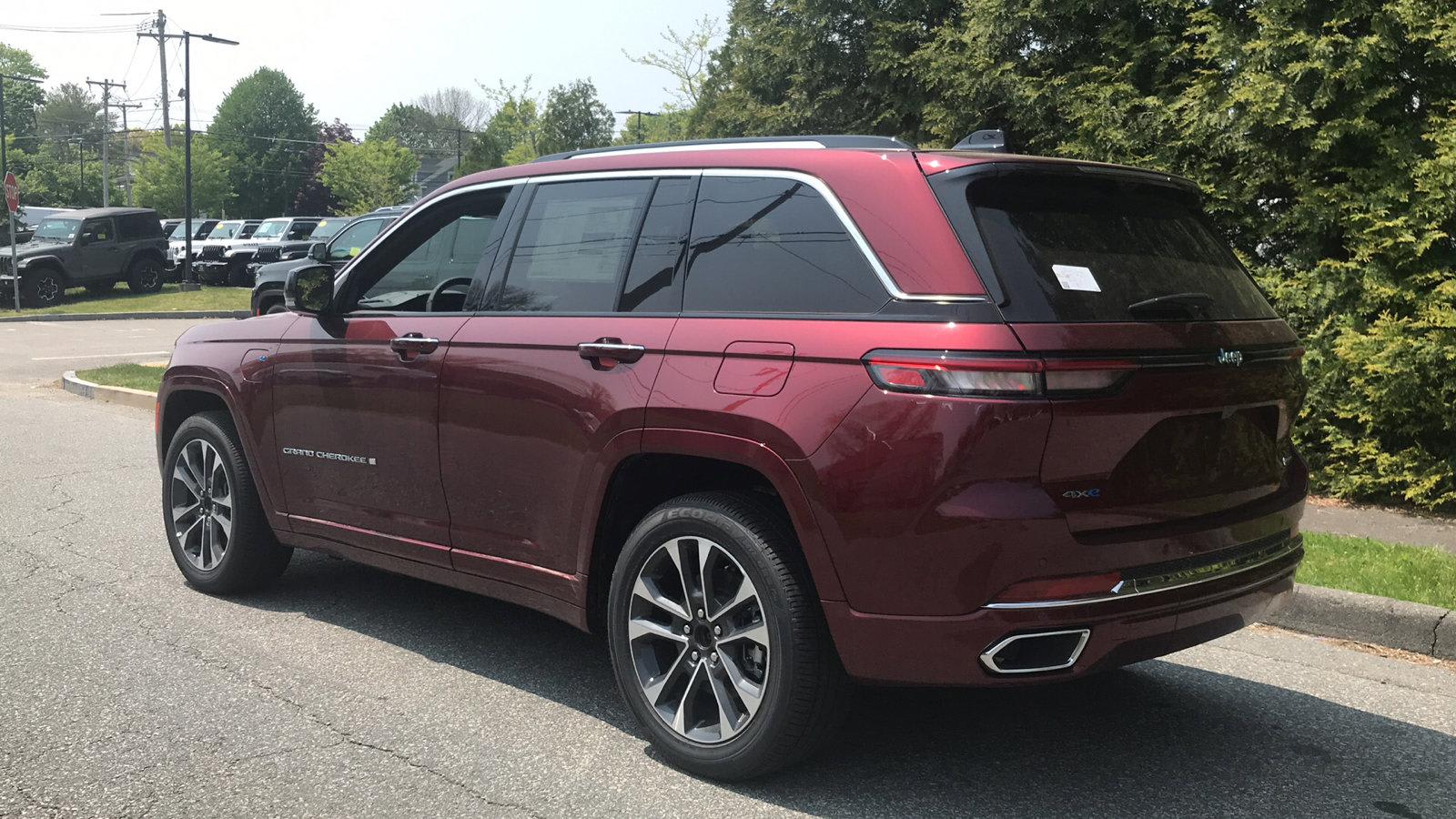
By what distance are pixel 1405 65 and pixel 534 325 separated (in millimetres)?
6393

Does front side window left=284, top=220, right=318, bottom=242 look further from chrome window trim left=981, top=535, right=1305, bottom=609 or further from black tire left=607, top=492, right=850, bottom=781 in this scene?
chrome window trim left=981, top=535, right=1305, bottom=609

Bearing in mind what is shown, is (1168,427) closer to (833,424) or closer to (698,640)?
(833,424)

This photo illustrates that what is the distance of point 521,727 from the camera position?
4.24 m

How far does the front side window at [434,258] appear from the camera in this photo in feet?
15.8

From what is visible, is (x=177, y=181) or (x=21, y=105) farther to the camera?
(x=21, y=105)

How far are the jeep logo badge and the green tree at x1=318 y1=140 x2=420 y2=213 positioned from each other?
69266 mm

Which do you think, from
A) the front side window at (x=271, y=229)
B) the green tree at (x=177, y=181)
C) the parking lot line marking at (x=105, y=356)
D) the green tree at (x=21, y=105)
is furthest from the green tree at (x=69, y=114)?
the parking lot line marking at (x=105, y=356)

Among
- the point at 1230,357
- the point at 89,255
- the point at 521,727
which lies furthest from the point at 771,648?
the point at 89,255

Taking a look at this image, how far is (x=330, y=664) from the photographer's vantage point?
4.89 m

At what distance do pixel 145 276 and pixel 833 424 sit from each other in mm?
32052

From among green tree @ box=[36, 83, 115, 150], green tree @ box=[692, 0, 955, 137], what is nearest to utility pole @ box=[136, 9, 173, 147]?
green tree @ box=[692, 0, 955, 137]

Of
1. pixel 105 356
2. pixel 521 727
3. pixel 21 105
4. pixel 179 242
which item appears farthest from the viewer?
pixel 21 105

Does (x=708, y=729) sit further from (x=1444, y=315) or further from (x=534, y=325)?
(x=1444, y=315)

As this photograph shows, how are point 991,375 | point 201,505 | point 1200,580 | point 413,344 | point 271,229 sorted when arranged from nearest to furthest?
point 991,375 < point 1200,580 < point 413,344 < point 201,505 < point 271,229
